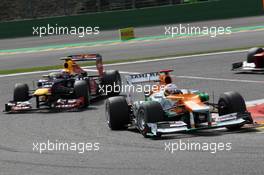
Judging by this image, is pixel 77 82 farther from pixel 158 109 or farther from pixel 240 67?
pixel 240 67

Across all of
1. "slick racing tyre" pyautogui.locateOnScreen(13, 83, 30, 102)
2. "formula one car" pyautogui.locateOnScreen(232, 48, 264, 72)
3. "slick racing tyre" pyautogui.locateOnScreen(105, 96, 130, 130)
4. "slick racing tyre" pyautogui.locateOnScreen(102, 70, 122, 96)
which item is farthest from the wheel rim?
"formula one car" pyautogui.locateOnScreen(232, 48, 264, 72)

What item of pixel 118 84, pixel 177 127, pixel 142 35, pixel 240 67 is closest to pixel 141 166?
pixel 177 127

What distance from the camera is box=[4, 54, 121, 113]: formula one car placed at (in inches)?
694

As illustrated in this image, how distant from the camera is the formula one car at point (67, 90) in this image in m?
17.6

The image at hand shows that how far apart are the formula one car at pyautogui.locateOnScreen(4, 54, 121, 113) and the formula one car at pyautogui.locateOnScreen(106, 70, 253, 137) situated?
134 inches

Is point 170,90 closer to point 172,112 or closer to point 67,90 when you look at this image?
point 172,112

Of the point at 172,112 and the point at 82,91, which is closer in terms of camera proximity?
the point at 172,112

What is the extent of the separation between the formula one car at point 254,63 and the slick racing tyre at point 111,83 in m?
4.26

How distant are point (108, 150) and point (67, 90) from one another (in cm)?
647

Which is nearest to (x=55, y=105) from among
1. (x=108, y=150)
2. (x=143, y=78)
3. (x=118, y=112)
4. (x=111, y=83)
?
(x=111, y=83)

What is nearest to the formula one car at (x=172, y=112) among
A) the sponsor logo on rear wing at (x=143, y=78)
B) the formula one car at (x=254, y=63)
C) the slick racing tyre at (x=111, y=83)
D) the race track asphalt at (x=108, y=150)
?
the race track asphalt at (x=108, y=150)

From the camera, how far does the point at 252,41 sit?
101 ft

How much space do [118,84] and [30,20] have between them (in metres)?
19.3

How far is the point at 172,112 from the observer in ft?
44.2
